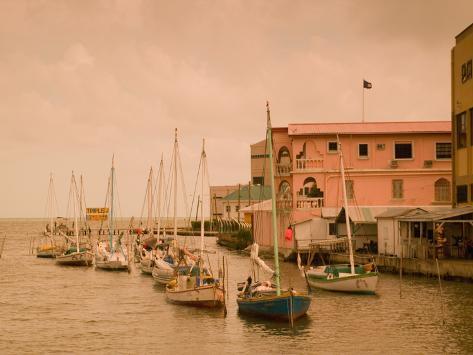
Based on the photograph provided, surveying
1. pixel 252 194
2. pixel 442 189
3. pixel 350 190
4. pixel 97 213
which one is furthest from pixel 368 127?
pixel 252 194

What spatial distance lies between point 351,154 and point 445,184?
8485 millimetres

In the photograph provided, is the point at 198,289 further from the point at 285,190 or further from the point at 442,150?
the point at 442,150

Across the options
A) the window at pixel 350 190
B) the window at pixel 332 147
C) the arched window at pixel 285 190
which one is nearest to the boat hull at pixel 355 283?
the window at pixel 350 190

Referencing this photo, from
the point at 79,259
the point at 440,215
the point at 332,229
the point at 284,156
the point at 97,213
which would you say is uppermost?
the point at 284,156

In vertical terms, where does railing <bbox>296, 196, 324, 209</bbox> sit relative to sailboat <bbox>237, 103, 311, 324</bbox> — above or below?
above

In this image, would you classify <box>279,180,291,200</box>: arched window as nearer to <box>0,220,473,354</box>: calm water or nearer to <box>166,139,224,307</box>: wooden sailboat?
<box>0,220,473,354</box>: calm water

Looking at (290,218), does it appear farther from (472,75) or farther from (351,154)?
(472,75)

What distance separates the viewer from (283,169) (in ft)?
225

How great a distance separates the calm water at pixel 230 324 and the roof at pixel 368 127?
19.8m

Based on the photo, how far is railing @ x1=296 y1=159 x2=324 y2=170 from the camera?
65.6 m

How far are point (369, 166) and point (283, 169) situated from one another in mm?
7701

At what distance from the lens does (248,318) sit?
3459 cm

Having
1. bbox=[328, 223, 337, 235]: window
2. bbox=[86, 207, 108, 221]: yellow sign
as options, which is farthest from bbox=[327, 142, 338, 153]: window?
bbox=[86, 207, 108, 221]: yellow sign

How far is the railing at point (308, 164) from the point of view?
65562 millimetres
